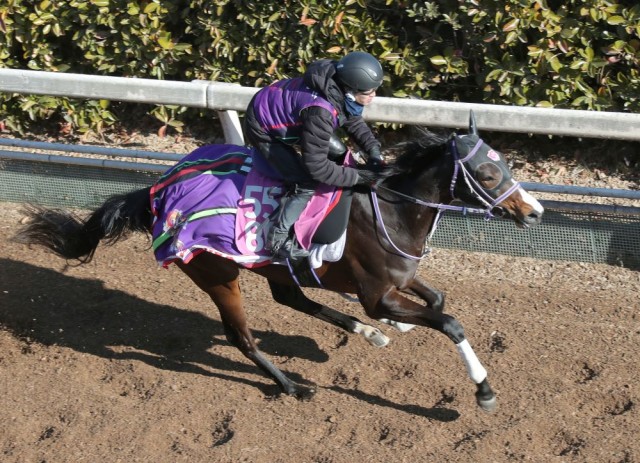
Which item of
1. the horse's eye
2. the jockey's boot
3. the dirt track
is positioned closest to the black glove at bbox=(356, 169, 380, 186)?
the jockey's boot

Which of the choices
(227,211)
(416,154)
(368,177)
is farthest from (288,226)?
(416,154)

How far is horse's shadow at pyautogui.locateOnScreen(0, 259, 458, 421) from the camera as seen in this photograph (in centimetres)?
658

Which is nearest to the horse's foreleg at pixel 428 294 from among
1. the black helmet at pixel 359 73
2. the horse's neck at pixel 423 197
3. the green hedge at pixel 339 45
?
the horse's neck at pixel 423 197

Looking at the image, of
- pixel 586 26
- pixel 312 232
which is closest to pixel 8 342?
pixel 312 232

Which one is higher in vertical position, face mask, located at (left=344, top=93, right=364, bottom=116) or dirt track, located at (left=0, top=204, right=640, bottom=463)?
face mask, located at (left=344, top=93, right=364, bottom=116)

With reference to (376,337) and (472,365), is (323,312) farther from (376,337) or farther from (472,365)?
(472,365)

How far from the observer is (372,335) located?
6383mm

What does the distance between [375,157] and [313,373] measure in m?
1.52

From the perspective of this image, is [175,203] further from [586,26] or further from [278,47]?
[586,26]

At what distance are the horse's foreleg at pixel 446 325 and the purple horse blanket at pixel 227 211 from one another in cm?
63

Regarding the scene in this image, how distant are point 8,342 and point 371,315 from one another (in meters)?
2.80

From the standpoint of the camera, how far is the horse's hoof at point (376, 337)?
637cm

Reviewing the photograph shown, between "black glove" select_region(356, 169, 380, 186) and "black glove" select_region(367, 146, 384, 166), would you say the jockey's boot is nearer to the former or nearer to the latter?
"black glove" select_region(356, 169, 380, 186)

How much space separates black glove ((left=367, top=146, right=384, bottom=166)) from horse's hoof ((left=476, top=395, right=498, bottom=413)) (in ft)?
5.12
